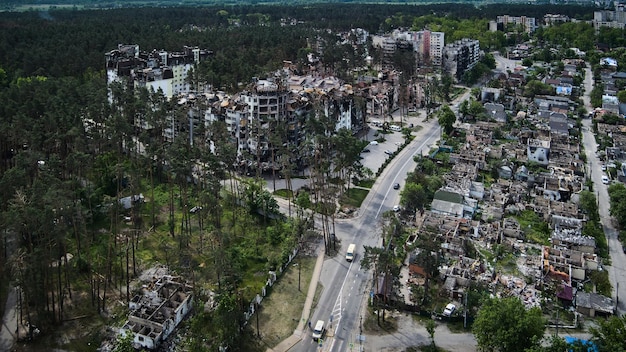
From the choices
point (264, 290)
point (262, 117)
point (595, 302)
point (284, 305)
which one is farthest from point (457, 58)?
point (284, 305)

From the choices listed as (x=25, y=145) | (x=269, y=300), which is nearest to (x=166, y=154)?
(x=25, y=145)

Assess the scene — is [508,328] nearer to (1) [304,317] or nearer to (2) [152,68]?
(1) [304,317]

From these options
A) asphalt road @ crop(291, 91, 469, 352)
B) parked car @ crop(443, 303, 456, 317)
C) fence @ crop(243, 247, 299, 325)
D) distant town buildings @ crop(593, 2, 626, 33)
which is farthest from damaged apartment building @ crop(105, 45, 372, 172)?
distant town buildings @ crop(593, 2, 626, 33)

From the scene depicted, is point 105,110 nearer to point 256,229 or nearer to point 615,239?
point 256,229

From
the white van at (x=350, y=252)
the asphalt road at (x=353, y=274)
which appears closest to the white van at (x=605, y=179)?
the asphalt road at (x=353, y=274)

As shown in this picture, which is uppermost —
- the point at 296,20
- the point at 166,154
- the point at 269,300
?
the point at 296,20

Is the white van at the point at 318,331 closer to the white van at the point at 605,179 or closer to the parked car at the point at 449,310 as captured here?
the parked car at the point at 449,310
